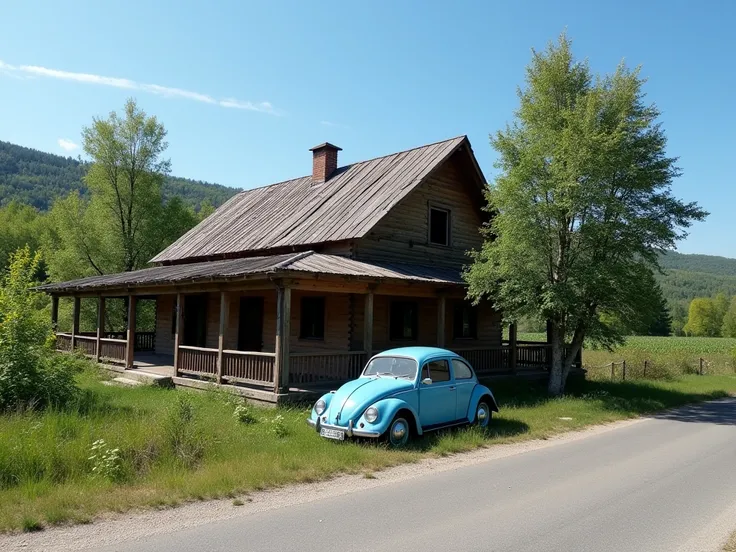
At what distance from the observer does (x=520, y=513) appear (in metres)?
6.61

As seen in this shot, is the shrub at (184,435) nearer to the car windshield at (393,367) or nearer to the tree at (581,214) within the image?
the car windshield at (393,367)

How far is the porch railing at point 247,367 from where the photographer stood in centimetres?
1395

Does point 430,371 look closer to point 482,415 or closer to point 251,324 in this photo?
point 482,415

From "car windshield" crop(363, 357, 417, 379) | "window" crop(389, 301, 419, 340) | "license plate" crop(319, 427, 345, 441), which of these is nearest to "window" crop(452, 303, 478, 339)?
"window" crop(389, 301, 419, 340)

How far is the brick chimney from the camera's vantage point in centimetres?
2412

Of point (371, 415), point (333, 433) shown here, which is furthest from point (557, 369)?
point (333, 433)

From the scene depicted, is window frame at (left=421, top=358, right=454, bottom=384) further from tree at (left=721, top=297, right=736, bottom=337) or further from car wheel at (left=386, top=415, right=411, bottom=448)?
tree at (left=721, top=297, right=736, bottom=337)

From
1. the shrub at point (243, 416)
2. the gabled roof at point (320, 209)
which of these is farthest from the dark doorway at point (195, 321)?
the shrub at point (243, 416)

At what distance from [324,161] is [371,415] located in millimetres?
16293

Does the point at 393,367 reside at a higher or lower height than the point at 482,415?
higher

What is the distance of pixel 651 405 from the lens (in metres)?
16.9

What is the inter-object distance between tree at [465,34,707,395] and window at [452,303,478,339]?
3578mm

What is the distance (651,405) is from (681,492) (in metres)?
10.1

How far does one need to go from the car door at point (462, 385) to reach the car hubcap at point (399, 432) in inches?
61.9
